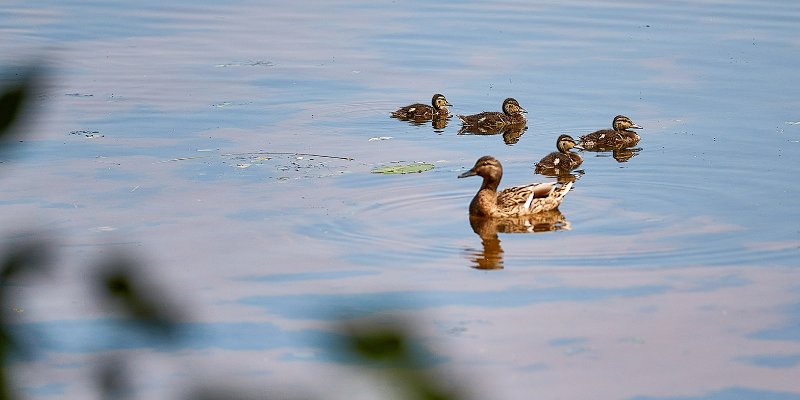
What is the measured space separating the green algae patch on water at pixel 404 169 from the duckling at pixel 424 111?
5.77 ft

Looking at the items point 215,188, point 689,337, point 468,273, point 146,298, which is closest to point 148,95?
point 215,188

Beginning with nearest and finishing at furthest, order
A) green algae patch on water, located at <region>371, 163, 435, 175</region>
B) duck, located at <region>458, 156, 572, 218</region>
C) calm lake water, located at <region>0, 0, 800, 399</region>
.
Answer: calm lake water, located at <region>0, 0, 800, 399</region> < duck, located at <region>458, 156, 572, 218</region> < green algae patch on water, located at <region>371, 163, 435, 175</region>

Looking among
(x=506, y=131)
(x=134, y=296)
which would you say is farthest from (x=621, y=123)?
(x=134, y=296)

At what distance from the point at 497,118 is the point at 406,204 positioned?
314cm

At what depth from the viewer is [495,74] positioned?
14.3 metres

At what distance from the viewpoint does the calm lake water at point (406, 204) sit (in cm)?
130

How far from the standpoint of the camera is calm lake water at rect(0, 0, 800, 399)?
51.3 inches

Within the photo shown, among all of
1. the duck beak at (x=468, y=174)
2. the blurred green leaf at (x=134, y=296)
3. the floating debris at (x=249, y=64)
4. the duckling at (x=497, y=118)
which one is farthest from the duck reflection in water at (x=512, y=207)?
the blurred green leaf at (x=134, y=296)

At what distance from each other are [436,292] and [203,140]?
4506mm

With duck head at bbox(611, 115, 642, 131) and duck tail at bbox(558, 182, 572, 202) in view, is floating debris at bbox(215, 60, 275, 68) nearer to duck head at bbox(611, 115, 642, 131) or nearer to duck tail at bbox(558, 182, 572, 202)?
duck head at bbox(611, 115, 642, 131)

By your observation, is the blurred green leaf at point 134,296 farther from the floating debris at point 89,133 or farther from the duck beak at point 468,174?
the floating debris at point 89,133

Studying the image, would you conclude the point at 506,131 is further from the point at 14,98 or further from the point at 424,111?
the point at 14,98

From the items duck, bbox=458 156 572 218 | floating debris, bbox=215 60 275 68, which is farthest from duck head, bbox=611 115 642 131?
floating debris, bbox=215 60 275 68

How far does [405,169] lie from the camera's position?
31.8 ft
